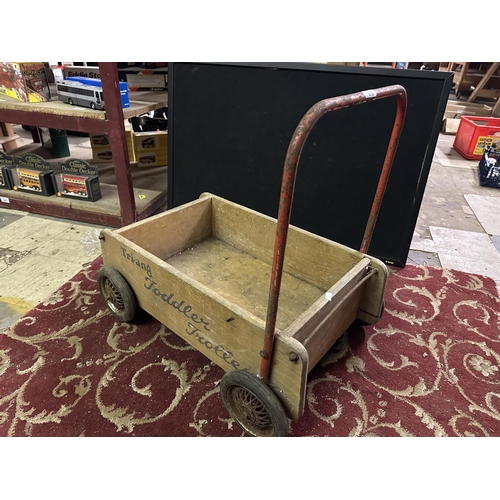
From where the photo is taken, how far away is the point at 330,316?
1245 mm

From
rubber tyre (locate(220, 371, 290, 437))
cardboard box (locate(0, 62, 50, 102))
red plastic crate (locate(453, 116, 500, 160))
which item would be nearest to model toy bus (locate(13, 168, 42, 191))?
cardboard box (locate(0, 62, 50, 102))

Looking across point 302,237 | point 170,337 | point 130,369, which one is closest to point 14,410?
point 130,369

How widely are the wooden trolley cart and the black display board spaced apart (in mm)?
534

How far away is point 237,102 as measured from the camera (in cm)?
219

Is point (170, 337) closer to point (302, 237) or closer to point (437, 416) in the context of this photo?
point (302, 237)

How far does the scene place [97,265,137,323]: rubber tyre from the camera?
1553 millimetres

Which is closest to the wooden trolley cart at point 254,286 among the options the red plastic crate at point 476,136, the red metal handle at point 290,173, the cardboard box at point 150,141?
the red metal handle at point 290,173

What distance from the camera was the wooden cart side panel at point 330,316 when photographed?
113cm

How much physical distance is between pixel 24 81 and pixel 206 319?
209 centimetres

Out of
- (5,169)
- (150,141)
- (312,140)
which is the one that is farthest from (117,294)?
(150,141)

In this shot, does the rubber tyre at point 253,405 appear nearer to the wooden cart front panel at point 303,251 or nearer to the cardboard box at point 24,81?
the wooden cart front panel at point 303,251

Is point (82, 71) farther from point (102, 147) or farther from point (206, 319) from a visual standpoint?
point (206, 319)

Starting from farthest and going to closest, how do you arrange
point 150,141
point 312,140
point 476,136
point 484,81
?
point 484,81, point 476,136, point 150,141, point 312,140

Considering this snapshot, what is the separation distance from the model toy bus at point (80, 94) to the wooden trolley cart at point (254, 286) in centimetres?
96
